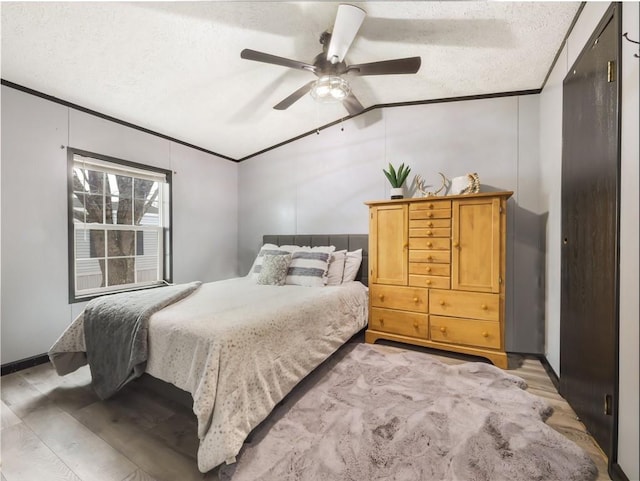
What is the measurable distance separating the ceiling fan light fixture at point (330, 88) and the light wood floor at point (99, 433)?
2.48 metres

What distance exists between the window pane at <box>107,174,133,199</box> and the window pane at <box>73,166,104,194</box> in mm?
88

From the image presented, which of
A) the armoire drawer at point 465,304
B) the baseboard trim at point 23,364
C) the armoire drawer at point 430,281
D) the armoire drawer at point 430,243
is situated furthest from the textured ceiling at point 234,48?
the baseboard trim at point 23,364

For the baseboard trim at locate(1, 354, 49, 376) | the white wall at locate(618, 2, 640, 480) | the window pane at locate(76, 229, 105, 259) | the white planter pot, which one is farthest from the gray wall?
the baseboard trim at locate(1, 354, 49, 376)

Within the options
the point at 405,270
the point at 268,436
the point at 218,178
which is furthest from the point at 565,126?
the point at 218,178

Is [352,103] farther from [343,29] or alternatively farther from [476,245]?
[476,245]

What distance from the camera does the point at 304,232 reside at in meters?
3.87

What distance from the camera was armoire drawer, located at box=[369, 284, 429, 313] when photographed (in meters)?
2.67

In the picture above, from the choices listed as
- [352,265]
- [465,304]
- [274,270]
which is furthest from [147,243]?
[465,304]

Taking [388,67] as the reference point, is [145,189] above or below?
below

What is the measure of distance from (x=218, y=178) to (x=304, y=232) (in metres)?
1.61

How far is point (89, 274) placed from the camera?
2.85 metres

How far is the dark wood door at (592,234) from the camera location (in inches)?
52.4

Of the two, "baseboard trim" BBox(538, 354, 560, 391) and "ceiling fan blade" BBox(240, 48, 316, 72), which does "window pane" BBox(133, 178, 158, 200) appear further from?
"baseboard trim" BBox(538, 354, 560, 391)

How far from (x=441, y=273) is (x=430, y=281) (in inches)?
5.0
